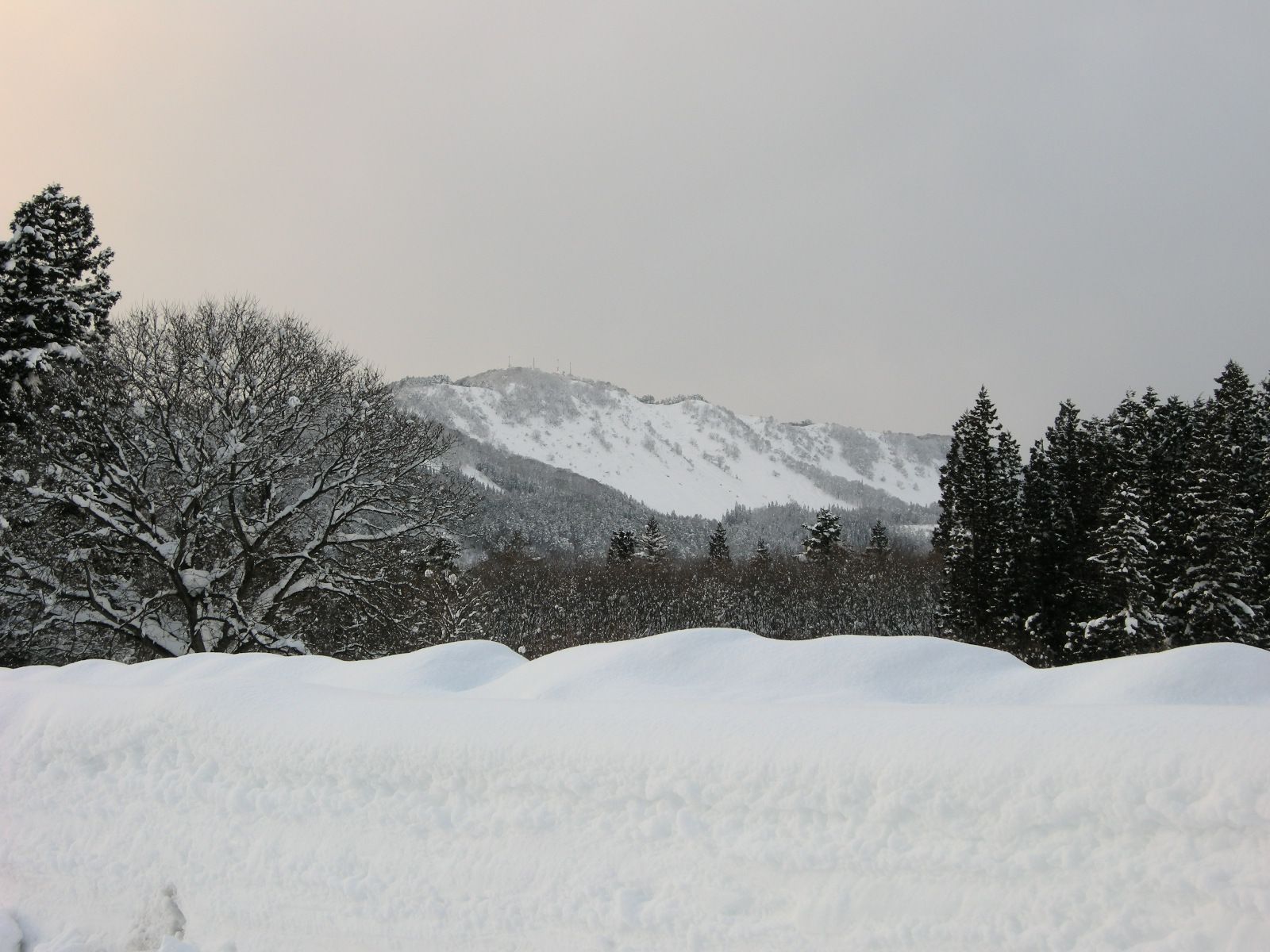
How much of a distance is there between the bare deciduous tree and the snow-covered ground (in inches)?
498

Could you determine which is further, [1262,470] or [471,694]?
[1262,470]

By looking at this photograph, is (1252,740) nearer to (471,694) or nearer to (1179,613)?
(471,694)

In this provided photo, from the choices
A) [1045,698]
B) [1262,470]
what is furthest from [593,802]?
[1262,470]

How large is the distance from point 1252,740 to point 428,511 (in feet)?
65.6

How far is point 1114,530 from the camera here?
32.8 meters

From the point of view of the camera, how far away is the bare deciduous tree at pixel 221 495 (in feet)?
59.7

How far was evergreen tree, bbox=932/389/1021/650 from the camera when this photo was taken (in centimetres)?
4366

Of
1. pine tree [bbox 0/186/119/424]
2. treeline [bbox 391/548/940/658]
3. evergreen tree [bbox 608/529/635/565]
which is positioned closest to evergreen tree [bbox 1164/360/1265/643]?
treeline [bbox 391/548/940/658]

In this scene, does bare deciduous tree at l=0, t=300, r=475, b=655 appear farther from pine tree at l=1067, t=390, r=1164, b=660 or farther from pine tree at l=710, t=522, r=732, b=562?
pine tree at l=710, t=522, r=732, b=562

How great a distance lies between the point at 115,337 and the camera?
20.1 m

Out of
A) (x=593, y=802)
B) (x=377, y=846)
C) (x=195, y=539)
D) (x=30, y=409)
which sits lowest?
(x=377, y=846)

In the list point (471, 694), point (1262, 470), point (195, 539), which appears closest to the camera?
point (471, 694)

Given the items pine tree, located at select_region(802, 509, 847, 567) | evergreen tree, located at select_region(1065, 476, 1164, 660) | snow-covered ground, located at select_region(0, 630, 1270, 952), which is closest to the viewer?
snow-covered ground, located at select_region(0, 630, 1270, 952)

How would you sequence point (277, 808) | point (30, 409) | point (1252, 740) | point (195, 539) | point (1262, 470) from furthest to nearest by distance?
1. point (1262, 470)
2. point (195, 539)
3. point (30, 409)
4. point (277, 808)
5. point (1252, 740)
